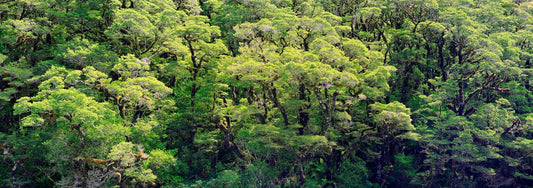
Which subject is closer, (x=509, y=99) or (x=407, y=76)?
(x=509, y=99)

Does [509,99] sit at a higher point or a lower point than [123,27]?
higher

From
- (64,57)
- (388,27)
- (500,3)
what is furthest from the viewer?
(500,3)

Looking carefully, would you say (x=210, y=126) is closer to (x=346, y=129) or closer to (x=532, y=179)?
(x=346, y=129)

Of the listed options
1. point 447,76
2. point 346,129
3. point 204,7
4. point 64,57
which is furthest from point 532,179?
point 64,57

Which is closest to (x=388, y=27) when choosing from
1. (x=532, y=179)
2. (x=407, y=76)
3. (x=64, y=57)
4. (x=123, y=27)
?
(x=407, y=76)

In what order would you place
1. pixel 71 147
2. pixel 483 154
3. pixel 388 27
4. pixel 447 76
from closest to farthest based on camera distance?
pixel 71 147 → pixel 483 154 → pixel 447 76 → pixel 388 27

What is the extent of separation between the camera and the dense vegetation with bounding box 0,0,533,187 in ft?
69.0

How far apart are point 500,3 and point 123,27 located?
101 feet

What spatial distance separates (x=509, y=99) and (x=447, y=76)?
4.25 metres

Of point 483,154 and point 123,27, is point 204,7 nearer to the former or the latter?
point 123,27

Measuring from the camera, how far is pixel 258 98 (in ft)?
82.4

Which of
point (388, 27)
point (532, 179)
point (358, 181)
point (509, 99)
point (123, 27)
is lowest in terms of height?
point (358, 181)

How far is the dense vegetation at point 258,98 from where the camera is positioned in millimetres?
21031

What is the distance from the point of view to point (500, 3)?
115ft
